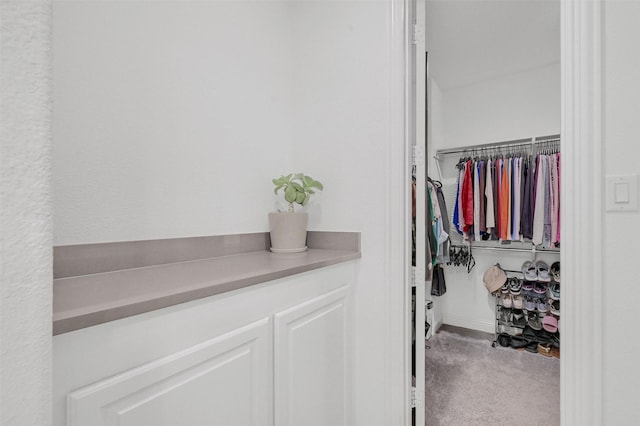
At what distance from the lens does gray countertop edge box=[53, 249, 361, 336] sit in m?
0.50

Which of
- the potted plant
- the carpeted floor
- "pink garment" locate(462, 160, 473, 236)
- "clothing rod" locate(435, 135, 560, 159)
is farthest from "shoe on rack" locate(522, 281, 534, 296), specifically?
the potted plant

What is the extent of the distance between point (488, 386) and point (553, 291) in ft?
3.79

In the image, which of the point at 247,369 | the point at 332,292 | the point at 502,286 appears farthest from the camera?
the point at 502,286

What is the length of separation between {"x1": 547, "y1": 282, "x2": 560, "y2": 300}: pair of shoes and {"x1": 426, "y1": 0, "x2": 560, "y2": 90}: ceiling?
1993mm

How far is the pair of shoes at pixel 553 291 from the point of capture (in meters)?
2.54

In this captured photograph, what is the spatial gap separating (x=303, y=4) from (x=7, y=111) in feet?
5.48

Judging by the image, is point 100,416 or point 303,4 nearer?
point 100,416

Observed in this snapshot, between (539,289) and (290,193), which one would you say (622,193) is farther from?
(539,289)

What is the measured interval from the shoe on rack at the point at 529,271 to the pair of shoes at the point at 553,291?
14cm

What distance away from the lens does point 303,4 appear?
5.25 ft

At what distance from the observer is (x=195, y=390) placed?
70 cm

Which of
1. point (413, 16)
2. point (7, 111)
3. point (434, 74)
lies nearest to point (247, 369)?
point (7, 111)

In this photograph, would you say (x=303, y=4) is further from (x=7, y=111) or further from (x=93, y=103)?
(x=7, y=111)

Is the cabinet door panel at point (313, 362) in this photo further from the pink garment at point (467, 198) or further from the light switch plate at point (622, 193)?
the pink garment at point (467, 198)
